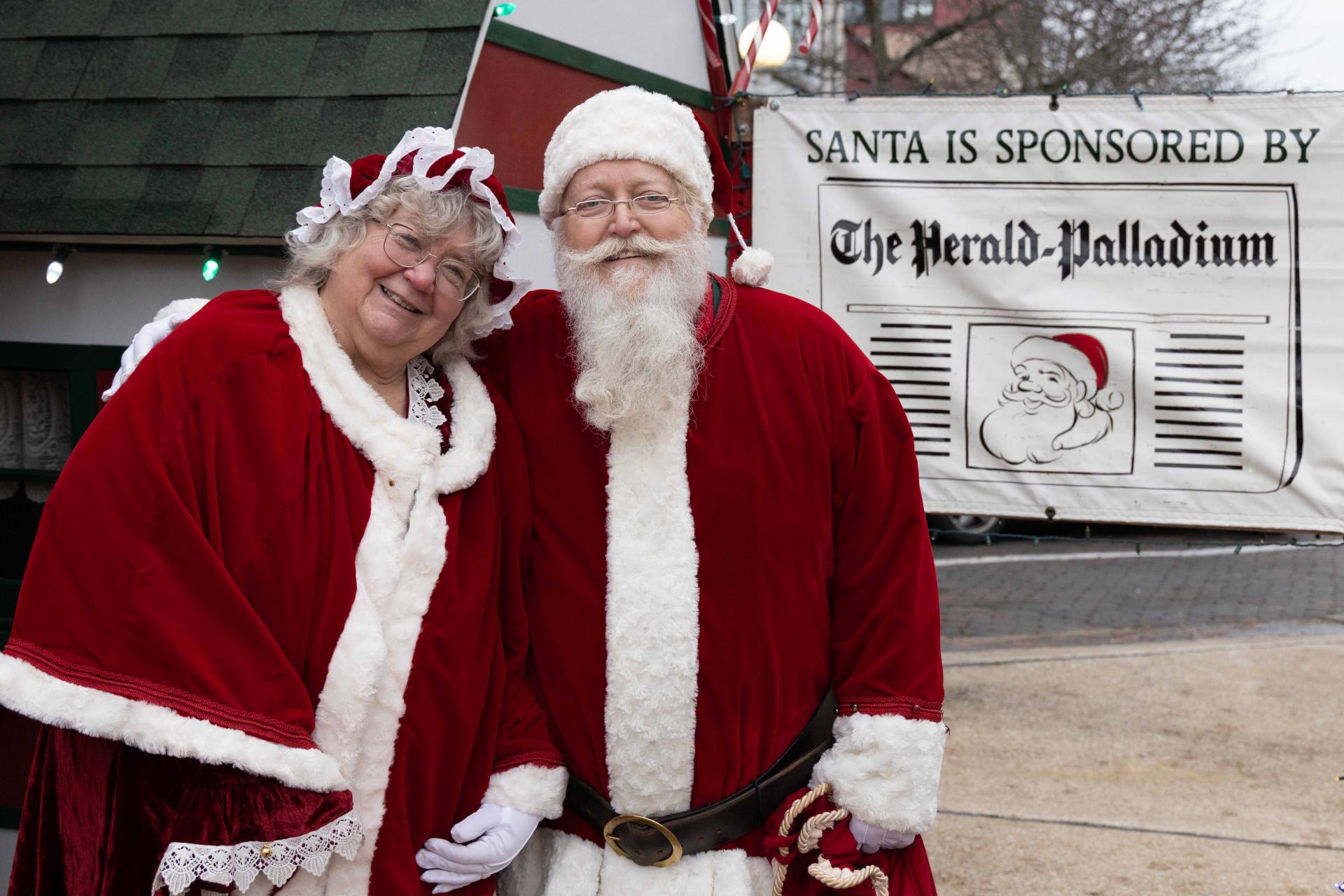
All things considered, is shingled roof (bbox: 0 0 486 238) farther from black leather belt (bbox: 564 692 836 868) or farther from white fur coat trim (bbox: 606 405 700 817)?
black leather belt (bbox: 564 692 836 868)

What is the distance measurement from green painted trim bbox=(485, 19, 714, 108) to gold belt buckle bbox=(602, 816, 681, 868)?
189 centimetres

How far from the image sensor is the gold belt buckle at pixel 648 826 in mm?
2146

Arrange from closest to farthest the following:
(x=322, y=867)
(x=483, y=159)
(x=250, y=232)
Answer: (x=322, y=867) → (x=483, y=159) → (x=250, y=232)

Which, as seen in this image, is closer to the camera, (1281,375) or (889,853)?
(889,853)

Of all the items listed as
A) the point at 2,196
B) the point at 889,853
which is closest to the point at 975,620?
the point at 889,853

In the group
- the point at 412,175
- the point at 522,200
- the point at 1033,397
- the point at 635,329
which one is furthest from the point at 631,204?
the point at 1033,397

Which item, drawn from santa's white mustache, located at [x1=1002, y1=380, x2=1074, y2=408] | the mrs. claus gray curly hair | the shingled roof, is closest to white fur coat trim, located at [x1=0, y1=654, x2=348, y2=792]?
the mrs. claus gray curly hair

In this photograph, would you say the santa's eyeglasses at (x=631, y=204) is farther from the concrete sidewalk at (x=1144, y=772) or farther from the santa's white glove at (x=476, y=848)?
the concrete sidewalk at (x=1144, y=772)

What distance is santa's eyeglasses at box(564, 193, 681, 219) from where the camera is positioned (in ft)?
7.50

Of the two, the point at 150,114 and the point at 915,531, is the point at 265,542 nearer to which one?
the point at 915,531

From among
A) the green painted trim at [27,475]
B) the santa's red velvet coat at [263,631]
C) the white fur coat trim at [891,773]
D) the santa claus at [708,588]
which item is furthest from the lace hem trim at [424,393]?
the green painted trim at [27,475]

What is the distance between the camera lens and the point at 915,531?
2.21m

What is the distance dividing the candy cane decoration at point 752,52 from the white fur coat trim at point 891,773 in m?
2.62

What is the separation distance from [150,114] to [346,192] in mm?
1247
